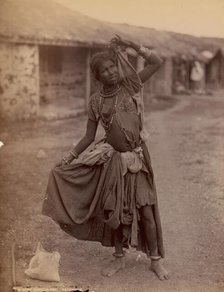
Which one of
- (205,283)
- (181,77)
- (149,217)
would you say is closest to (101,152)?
(149,217)

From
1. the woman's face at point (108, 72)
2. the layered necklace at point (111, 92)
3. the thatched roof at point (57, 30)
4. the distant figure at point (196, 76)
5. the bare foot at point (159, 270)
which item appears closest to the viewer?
the woman's face at point (108, 72)

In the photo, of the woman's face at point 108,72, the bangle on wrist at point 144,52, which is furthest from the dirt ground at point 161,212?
the bangle on wrist at point 144,52

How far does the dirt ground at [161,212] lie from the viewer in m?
3.22

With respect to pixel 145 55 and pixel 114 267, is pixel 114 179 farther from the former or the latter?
pixel 145 55

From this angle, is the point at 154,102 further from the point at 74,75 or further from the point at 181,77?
the point at 181,77

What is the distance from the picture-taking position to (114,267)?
3.26 metres

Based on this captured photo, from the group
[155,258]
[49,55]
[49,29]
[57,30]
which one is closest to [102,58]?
[155,258]

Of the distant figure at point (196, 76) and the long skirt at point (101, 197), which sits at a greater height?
the distant figure at point (196, 76)

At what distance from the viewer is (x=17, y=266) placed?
333 cm

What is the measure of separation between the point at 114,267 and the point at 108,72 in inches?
53.3

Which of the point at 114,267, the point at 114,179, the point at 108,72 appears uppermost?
the point at 108,72

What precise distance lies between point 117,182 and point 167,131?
534 centimetres

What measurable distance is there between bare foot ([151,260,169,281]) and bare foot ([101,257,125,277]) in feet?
0.72

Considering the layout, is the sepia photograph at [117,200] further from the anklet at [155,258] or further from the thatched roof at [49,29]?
the thatched roof at [49,29]
